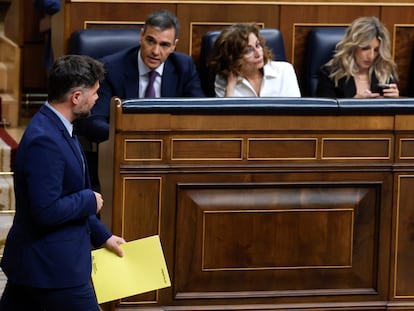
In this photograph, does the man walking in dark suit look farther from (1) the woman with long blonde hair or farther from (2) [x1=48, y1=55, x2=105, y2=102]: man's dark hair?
(1) the woman with long blonde hair

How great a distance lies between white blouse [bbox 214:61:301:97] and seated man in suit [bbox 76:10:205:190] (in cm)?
19

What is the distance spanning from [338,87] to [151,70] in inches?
37.6

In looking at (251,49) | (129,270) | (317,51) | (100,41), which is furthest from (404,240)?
(100,41)

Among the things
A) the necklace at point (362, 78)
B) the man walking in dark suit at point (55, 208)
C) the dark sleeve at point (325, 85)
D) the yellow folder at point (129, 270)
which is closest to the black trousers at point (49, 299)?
the man walking in dark suit at point (55, 208)

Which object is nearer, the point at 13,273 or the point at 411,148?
the point at 13,273

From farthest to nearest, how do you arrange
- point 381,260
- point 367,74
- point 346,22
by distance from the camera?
point 346,22, point 367,74, point 381,260

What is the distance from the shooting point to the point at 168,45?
492 cm

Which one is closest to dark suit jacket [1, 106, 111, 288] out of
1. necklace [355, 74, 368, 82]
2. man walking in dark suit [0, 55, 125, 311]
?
man walking in dark suit [0, 55, 125, 311]

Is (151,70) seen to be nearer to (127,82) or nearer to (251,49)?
(127,82)

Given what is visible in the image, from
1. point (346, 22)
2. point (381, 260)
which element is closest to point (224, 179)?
point (381, 260)

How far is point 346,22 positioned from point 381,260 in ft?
6.17

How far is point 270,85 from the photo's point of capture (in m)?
5.25

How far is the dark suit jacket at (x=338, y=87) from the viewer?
5.34 meters

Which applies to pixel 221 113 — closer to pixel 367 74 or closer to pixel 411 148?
pixel 411 148
